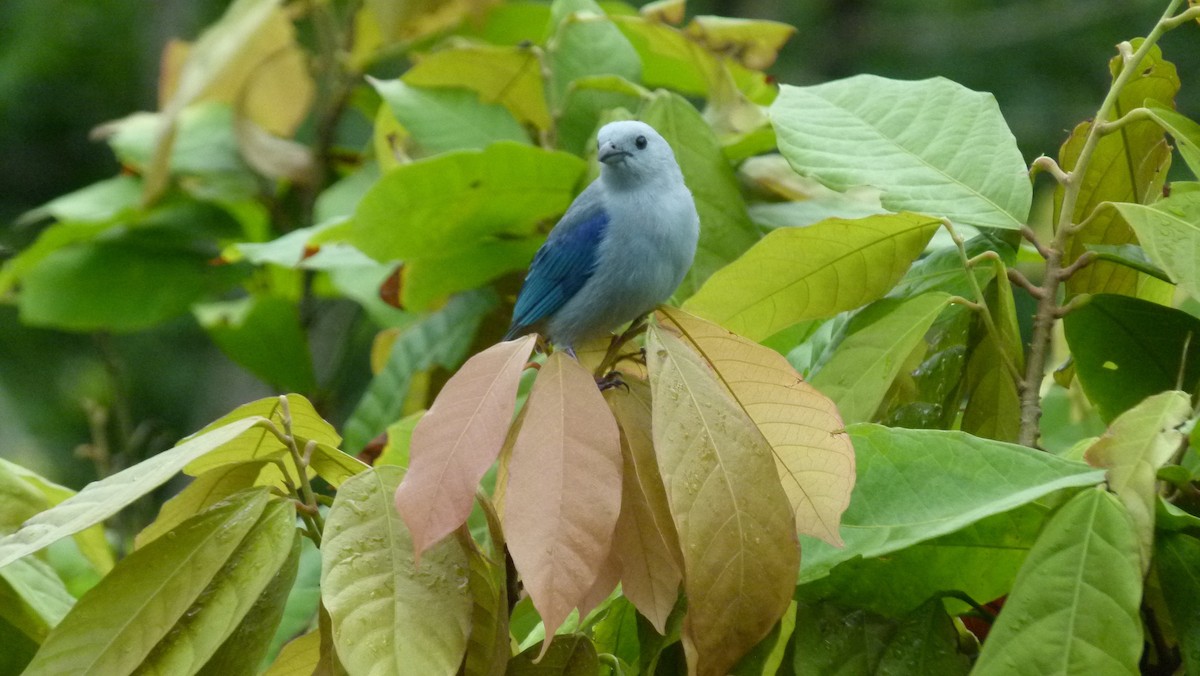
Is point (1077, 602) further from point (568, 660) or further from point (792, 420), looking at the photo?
point (568, 660)

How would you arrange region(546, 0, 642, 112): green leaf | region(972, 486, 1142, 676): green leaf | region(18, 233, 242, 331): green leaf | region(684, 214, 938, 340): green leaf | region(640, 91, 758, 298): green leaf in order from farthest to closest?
region(18, 233, 242, 331): green leaf
region(546, 0, 642, 112): green leaf
region(640, 91, 758, 298): green leaf
region(684, 214, 938, 340): green leaf
region(972, 486, 1142, 676): green leaf

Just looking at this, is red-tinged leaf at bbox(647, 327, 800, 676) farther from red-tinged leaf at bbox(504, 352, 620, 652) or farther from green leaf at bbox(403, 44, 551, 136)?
green leaf at bbox(403, 44, 551, 136)

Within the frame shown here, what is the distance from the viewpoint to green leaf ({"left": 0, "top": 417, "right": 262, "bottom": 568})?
0.75 metres

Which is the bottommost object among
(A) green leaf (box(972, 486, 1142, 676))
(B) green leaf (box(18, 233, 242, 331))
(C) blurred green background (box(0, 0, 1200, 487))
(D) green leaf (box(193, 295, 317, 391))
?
(C) blurred green background (box(0, 0, 1200, 487))

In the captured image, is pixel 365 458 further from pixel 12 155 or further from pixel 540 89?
pixel 12 155

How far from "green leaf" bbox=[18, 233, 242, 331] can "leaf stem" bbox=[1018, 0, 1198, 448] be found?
142 cm

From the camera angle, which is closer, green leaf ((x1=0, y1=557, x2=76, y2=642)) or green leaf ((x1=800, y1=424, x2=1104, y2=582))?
green leaf ((x1=800, y1=424, x2=1104, y2=582))

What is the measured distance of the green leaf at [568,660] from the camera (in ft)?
2.60

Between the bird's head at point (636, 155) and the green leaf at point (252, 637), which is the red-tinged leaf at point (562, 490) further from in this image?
the bird's head at point (636, 155)

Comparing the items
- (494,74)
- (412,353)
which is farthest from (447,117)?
(412,353)

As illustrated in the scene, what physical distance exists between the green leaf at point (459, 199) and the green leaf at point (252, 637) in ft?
1.84

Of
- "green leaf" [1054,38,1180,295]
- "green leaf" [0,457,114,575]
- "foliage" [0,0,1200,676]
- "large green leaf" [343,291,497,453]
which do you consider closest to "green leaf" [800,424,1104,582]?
"foliage" [0,0,1200,676]

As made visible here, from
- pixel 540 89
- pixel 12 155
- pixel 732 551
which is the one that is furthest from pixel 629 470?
pixel 12 155

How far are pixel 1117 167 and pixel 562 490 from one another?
1.76ft
